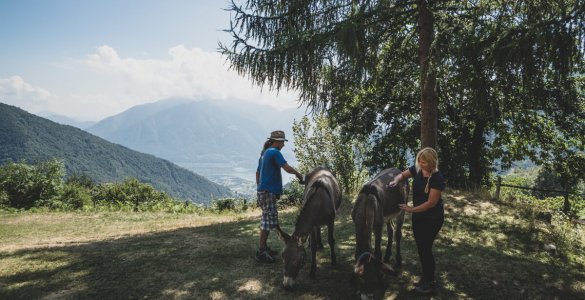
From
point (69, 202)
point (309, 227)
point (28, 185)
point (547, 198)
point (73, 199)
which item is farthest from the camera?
point (547, 198)

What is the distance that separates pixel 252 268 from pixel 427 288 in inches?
116

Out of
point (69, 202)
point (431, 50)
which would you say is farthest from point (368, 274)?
point (69, 202)

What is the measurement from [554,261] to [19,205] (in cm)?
2930

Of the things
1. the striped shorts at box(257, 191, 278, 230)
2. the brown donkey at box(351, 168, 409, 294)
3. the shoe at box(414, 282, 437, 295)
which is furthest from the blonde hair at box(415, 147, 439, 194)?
the striped shorts at box(257, 191, 278, 230)

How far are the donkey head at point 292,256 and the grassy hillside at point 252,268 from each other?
0.25 metres

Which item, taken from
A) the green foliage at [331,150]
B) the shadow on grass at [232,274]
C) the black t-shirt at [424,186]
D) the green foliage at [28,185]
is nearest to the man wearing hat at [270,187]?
the shadow on grass at [232,274]

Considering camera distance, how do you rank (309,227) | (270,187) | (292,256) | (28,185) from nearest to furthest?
(292,256) < (309,227) < (270,187) < (28,185)

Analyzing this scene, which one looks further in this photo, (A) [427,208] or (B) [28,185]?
(B) [28,185]

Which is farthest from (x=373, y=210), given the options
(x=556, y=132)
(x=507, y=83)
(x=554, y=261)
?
(x=556, y=132)

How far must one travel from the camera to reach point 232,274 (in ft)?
19.5

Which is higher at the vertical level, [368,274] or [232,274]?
[368,274]

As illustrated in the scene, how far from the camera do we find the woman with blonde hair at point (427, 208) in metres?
4.72

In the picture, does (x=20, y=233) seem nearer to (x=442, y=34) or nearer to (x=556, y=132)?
(x=442, y=34)

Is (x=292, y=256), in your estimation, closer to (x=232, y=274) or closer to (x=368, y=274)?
(x=368, y=274)
